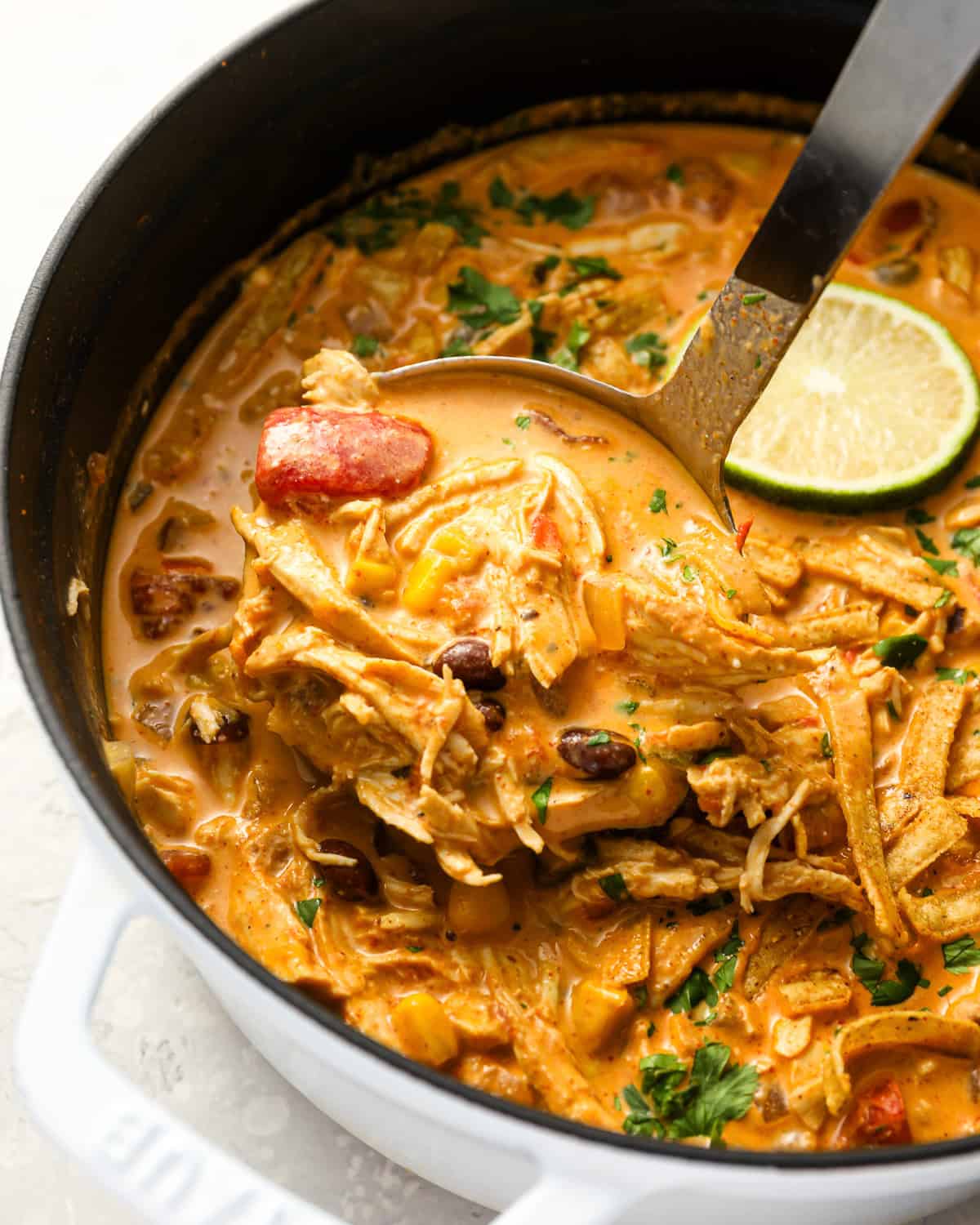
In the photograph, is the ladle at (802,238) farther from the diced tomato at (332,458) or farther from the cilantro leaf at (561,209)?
the cilantro leaf at (561,209)

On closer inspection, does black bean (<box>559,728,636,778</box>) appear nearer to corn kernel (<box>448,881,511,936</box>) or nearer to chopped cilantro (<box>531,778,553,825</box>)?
chopped cilantro (<box>531,778,553,825</box>)

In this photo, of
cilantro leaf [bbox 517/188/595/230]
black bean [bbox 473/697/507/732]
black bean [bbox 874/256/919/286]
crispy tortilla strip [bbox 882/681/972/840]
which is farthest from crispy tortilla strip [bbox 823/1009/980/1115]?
cilantro leaf [bbox 517/188/595/230]

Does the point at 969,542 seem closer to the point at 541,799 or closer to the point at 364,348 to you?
the point at 541,799

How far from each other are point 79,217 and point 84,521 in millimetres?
690

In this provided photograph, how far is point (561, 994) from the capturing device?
115 inches

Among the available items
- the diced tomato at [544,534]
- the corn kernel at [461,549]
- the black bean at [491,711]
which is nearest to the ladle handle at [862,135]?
the diced tomato at [544,534]

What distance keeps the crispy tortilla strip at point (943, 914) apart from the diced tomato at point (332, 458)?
141 cm

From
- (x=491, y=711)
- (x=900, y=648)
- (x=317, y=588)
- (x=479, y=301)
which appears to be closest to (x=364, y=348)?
(x=479, y=301)

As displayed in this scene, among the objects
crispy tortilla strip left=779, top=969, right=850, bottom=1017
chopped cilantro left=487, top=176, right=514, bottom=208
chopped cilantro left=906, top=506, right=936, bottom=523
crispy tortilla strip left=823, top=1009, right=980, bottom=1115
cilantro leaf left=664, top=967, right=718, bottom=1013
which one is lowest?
cilantro leaf left=664, top=967, right=718, bottom=1013

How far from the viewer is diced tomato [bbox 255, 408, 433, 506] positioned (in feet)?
10.1

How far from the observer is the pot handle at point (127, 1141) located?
2.21 metres

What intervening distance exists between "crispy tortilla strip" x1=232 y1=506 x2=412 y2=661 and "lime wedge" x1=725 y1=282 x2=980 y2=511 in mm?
1149

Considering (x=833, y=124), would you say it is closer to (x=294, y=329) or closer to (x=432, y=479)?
(x=432, y=479)

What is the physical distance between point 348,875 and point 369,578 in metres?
0.61
